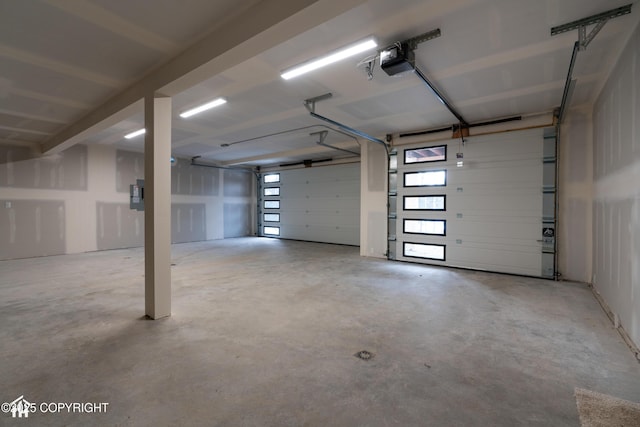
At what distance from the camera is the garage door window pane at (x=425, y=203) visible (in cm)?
590

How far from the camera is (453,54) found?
3.07 m

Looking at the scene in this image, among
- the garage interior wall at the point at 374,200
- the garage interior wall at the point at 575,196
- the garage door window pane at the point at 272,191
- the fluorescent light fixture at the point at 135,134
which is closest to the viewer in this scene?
the garage interior wall at the point at 575,196

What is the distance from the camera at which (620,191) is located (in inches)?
115

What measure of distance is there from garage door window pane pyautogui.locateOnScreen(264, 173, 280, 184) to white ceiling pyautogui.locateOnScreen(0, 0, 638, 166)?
211 inches

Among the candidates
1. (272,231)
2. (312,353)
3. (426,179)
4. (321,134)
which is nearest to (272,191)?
(272,231)

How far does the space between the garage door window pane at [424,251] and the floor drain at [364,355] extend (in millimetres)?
4137

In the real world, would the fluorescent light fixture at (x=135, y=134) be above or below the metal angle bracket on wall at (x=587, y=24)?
above

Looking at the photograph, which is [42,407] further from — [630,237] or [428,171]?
[428,171]

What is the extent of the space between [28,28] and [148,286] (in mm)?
2520

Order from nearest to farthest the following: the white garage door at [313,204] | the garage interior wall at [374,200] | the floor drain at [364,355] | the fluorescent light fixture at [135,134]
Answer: the floor drain at [364,355], the fluorescent light fixture at [135,134], the garage interior wall at [374,200], the white garage door at [313,204]

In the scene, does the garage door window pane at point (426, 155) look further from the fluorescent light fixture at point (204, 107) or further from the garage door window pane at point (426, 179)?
the fluorescent light fixture at point (204, 107)

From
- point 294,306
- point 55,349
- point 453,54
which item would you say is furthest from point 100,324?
point 453,54

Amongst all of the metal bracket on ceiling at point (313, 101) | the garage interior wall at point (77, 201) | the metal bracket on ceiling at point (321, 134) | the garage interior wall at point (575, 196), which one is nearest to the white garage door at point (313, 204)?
the metal bracket on ceiling at point (321, 134)

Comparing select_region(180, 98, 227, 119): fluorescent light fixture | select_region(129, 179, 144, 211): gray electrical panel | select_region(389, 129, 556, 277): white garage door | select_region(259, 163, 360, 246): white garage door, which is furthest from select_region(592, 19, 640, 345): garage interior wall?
select_region(129, 179, 144, 211): gray electrical panel
